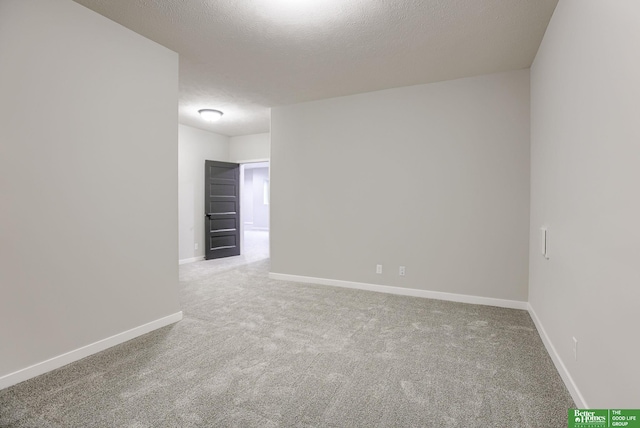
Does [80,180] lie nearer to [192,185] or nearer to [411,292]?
[411,292]

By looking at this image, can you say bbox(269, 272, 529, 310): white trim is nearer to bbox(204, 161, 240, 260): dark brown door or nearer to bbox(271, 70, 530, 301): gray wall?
bbox(271, 70, 530, 301): gray wall

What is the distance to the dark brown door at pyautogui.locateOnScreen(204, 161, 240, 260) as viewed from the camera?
6.78 m

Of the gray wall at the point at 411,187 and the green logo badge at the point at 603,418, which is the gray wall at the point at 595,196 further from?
the gray wall at the point at 411,187

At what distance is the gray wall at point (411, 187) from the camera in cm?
366

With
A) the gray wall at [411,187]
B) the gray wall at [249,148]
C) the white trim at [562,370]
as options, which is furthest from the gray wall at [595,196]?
the gray wall at [249,148]

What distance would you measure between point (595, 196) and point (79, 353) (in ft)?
11.9

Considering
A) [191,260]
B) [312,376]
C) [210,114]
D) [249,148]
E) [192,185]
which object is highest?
[210,114]

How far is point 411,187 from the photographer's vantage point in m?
4.15

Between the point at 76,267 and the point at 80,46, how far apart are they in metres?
1.74

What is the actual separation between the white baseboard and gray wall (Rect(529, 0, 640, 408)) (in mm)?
3339

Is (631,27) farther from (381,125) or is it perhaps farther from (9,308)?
(9,308)

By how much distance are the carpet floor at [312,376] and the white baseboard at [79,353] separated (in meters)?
0.06

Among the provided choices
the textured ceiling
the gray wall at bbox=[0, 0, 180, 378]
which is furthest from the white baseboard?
the textured ceiling

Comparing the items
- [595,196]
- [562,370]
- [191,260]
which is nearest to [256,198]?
[191,260]
